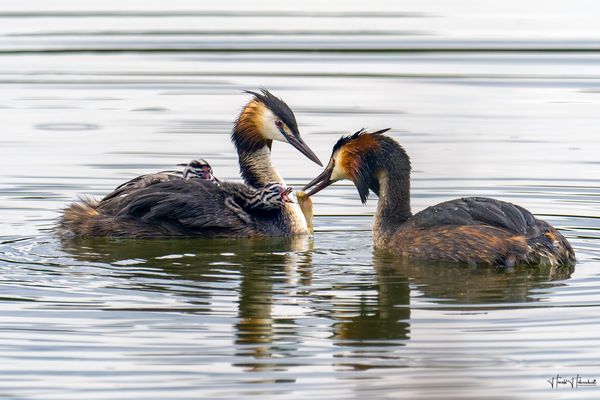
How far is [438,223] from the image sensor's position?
859 cm

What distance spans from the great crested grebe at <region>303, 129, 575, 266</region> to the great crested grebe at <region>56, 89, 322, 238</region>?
44 centimetres

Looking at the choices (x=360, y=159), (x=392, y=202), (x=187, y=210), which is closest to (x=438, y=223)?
(x=392, y=202)

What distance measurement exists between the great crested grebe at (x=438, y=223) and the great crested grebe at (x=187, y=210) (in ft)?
1.44

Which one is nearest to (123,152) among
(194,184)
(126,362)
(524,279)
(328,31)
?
(194,184)

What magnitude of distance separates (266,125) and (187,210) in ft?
5.04

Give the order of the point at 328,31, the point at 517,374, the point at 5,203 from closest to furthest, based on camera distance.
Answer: the point at 517,374 → the point at 5,203 → the point at 328,31

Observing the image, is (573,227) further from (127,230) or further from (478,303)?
(127,230)

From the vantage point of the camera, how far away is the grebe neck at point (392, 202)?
29.9 ft

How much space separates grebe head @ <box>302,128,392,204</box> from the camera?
9.25 metres

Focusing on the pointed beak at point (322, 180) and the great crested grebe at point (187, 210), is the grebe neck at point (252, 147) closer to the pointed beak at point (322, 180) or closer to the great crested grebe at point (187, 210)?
the great crested grebe at point (187, 210)

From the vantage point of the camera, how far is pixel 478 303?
729cm

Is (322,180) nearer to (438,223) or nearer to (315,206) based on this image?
(315,206)

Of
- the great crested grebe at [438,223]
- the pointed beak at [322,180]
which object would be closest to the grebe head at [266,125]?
the pointed beak at [322,180]

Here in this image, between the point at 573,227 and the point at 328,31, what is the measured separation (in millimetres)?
13161
